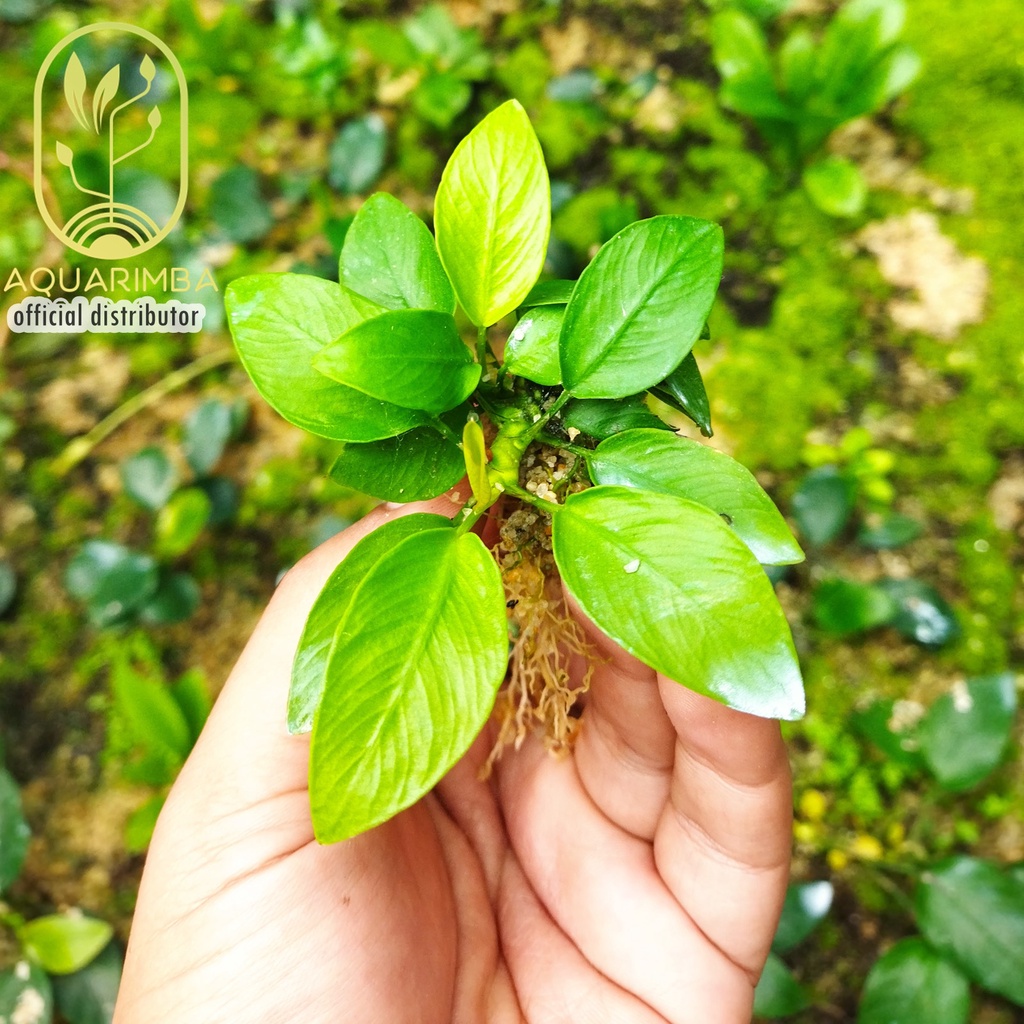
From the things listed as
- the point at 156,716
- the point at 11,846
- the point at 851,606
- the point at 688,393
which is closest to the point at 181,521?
the point at 156,716

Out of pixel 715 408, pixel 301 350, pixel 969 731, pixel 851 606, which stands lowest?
pixel 969 731

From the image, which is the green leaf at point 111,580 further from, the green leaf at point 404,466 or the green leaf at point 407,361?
the green leaf at point 407,361

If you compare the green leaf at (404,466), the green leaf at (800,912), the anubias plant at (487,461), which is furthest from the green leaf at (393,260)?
the green leaf at (800,912)

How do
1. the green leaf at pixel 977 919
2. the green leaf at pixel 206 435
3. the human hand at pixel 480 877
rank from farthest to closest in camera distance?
the green leaf at pixel 206 435
the green leaf at pixel 977 919
the human hand at pixel 480 877

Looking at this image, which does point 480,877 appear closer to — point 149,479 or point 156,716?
point 156,716

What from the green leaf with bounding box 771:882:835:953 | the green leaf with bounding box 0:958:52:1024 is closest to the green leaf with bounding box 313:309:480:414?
the green leaf with bounding box 771:882:835:953

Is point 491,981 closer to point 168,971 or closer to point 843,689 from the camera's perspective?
point 168,971
